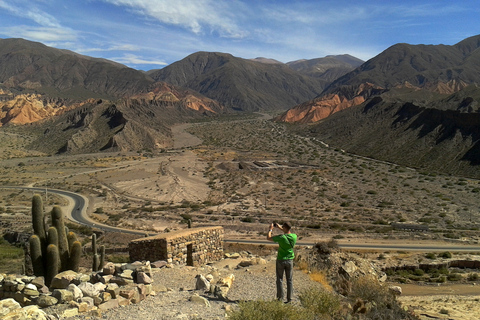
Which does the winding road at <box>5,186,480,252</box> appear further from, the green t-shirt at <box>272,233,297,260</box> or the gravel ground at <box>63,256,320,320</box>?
the green t-shirt at <box>272,233,297,260</box>

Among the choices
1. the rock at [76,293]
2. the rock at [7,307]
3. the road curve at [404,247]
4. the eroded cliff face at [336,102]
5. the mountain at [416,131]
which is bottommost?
the road curve at [404,247]

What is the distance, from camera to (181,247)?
48.4 feet

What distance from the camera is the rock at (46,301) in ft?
30.2

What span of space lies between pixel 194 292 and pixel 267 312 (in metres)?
3.58

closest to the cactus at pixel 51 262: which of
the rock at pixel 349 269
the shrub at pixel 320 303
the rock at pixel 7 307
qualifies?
the rock at pixel 7 307

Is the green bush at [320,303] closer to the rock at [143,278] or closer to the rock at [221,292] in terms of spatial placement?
the rock at [221,292]

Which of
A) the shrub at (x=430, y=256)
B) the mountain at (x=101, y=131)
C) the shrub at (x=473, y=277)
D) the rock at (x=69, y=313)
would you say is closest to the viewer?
the rock at (x=69, y=313)

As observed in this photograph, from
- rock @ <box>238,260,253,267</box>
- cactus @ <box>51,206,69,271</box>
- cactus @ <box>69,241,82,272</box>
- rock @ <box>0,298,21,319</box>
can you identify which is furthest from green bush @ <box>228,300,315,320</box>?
cactus @ <box>51,206,69,271</box>

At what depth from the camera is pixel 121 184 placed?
171ft

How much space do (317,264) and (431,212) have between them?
85.8 feet

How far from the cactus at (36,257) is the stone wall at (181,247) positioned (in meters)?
3.16

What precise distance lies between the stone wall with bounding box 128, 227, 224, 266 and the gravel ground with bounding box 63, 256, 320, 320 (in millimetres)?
911

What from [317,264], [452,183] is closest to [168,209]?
[317,264]

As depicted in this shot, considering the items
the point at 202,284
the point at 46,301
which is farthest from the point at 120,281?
the point at 202,284
